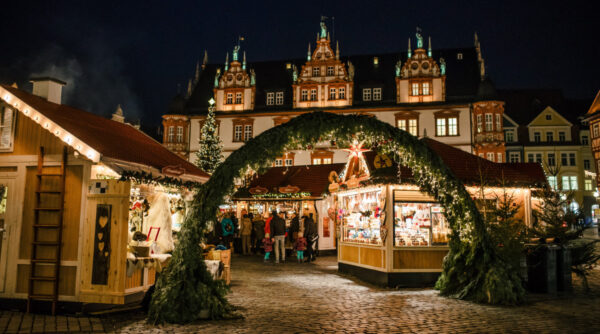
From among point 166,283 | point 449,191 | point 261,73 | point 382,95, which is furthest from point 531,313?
point 261,73

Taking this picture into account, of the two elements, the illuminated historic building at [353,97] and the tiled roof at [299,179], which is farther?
the illuminated historic building at [353,97]

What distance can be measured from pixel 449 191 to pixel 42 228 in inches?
309

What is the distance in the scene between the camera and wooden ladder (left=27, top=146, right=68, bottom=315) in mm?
8180

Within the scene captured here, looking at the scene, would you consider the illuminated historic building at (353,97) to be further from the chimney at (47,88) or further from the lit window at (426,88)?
the chimney at (47,88)

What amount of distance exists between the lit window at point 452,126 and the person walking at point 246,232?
1790 cm

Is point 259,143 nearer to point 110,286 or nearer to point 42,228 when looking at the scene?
point 110,286

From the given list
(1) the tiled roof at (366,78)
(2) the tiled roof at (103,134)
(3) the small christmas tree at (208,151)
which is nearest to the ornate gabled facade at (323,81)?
(1) the tiled roof at (366,78)

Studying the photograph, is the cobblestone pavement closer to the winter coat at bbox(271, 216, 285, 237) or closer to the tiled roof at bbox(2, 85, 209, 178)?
the tiled roof at bbox(2, 85, 209, 178)

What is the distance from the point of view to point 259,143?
8.35 metres

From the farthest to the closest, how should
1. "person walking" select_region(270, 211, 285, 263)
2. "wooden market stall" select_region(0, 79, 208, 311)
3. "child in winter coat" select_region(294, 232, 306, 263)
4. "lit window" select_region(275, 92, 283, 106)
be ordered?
"lit window" select_region(275, 92, 283, 106)
"child in winter coat" select_region(294, 232, 306, 263)
"person walking" select_region(270, 211, 285, 263)
"wooden market stall" select_region(0, 79, 208, 311)

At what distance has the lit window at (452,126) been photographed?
32250 millimetres

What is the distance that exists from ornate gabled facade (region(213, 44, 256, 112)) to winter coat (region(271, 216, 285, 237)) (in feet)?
66.4

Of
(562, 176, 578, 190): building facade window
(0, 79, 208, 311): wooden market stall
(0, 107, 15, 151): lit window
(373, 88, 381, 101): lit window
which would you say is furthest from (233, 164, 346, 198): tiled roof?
(562, 176, 578, 190): building facade window

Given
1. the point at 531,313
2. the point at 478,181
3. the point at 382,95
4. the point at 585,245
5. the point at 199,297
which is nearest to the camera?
the point at 199,297
